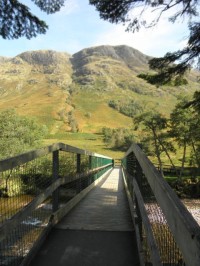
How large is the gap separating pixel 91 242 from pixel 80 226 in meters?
0.80

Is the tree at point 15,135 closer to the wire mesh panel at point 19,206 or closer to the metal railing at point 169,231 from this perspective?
the wire mesh panel at point 19,206

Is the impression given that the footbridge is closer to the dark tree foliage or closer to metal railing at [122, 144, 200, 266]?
metal railing at [122, 144, 200, 266]

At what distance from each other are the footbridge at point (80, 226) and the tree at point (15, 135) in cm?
3099

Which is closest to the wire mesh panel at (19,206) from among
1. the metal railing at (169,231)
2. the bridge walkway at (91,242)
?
the bridge walkway at (91,242)

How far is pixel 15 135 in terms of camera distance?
4128 centimetres

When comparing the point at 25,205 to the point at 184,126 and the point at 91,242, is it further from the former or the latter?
the point at 184,126

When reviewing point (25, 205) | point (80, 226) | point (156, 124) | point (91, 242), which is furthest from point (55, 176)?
point (156, 124)

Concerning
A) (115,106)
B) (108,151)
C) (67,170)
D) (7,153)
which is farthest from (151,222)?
(115,106)

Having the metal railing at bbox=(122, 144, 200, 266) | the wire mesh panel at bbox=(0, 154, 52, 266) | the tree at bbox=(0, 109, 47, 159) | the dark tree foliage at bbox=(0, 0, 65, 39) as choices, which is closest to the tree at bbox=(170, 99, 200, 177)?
the tree at bbox=(0, 109, 47, 159)

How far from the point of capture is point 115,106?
7190 inches

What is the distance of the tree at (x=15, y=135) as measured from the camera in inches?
1428

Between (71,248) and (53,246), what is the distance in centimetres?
22

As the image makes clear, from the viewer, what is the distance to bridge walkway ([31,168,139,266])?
3.91 m

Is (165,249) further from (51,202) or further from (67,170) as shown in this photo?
(67,170)
